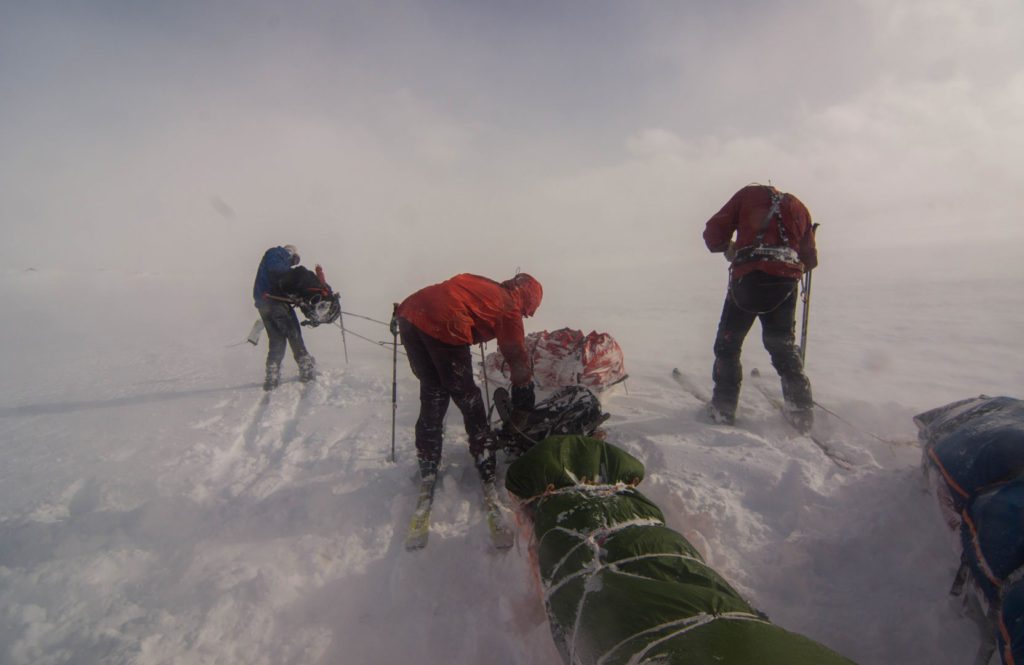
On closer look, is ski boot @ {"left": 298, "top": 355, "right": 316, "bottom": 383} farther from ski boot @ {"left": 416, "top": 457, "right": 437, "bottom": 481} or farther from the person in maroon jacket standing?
the person in maroon jacket standing

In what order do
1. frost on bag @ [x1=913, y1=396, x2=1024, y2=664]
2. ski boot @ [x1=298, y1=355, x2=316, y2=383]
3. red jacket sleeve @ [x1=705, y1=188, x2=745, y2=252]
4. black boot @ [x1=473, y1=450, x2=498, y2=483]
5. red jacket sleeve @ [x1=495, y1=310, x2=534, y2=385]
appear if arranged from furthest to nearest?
ski boot @ [x1=298, y1=355, x2=316, y2=383] < red jacket sleeve @ [x1=705, y1=188, x2=745, y2=252] < black boot @ [x1=473, y1=450, x2=498, y2=483] < red jacket sleeve @ [x1=495, y1=310, x2=534, y2=385] < frost on bag @ [x1=913, y1=396, x2=1024, y2=664]

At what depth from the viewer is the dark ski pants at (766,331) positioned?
3.76 metres

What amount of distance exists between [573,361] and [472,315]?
210 centimetres

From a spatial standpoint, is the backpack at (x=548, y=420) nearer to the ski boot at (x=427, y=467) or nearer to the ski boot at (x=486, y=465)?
the ski boot at (x=486, y=465)

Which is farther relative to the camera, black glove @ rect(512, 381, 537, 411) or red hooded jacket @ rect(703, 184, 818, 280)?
red hooded jacket @ rect(703, 184, 818, 280)

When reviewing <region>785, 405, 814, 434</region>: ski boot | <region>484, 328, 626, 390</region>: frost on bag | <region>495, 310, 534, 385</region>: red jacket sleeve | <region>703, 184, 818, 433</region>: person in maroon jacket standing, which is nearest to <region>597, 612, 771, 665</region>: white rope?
<region>495, 310, 534, 385</region>: red jacket sleeve

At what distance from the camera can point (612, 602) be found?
A: 1.57m

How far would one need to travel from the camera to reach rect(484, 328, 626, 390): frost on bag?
15.7 ft

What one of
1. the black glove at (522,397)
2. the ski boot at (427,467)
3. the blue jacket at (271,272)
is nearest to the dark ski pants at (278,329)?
the blue jacket at (271,272)

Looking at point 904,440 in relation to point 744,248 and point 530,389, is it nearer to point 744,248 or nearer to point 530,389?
point 744,248

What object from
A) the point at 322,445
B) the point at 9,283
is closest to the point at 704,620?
the point at 322,445

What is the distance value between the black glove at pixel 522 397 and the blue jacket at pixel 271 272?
13.0ft

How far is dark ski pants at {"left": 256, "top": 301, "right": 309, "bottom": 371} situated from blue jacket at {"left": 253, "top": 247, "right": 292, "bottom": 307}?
14cm

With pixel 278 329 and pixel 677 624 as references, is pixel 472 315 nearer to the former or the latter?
pixel 677 624
